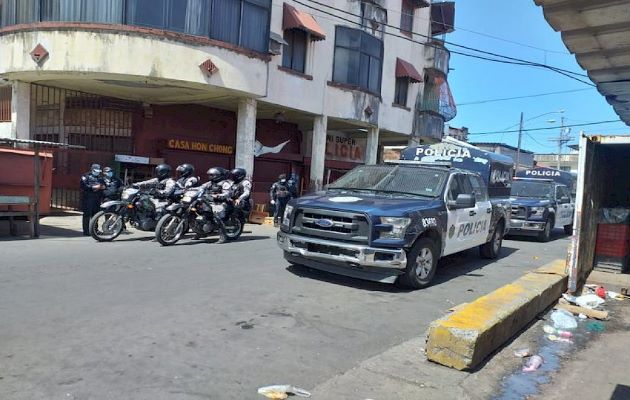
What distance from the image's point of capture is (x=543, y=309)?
6734mm

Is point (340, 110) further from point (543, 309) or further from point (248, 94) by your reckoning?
point (543, 309)

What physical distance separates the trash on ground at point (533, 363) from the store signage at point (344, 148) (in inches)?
810

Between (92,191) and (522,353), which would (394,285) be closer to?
(522,353)

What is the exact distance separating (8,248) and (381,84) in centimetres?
1673

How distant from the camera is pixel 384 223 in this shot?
6.93 m

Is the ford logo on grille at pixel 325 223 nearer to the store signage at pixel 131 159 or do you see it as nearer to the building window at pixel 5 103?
the store signage at pixel 131 159

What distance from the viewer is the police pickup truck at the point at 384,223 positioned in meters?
6.90

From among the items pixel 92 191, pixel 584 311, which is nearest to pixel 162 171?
pixel 92 191

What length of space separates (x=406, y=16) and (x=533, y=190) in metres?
12.0

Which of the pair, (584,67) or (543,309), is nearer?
(584,67)

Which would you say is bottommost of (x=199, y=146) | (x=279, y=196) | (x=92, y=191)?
(x=279, y=196)

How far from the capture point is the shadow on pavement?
7398 millimetres

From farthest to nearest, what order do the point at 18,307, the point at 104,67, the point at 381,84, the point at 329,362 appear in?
the point at 381,84
the point at 104,67
the point at 18,307
the point at 329,362

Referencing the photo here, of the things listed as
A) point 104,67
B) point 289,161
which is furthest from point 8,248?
point 289,161
